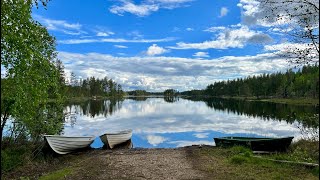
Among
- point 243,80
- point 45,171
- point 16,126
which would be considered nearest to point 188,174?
point 45,171

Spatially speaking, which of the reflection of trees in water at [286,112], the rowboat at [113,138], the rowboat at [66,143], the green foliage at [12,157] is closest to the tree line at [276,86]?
the reflection of trees in water at [286,112]

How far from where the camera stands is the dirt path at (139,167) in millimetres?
12656

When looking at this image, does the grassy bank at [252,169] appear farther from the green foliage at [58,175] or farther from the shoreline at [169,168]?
the green foliage at [58,175]

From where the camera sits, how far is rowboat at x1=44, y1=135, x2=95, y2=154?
1872 cm

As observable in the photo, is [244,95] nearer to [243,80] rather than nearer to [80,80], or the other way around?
[243,80]

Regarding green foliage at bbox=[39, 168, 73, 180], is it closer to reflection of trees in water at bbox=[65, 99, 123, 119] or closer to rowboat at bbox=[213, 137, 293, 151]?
rowboat at bbox=[213, 137, 293, 151]

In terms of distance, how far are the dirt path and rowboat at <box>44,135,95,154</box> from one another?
11.0ft

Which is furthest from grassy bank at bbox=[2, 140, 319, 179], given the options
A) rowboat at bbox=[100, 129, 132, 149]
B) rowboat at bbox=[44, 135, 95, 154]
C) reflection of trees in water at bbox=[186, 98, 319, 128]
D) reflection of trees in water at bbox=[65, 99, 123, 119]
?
reflection of trees in water at bbox=[65, 99, 123, 119]

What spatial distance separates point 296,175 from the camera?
39.3ft

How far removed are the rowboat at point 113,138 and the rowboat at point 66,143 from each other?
3.45 ft

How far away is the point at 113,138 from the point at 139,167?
959cm

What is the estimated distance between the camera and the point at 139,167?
46.8 feet

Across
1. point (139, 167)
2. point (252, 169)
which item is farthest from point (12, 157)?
point (252, 169)

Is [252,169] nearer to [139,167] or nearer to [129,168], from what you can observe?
[139,167]
